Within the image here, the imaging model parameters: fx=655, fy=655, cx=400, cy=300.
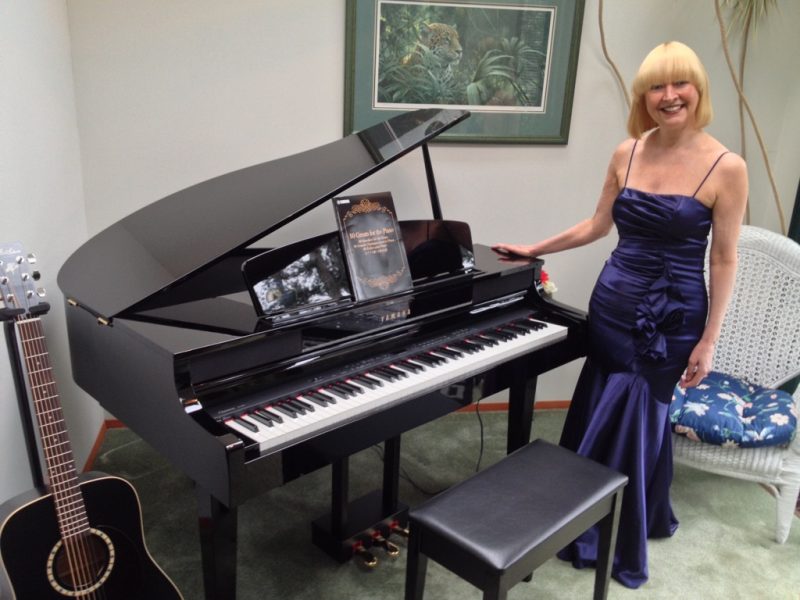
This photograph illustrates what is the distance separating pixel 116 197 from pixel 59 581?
1.52 meters

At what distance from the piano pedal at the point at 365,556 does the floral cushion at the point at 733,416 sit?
45.7 inches

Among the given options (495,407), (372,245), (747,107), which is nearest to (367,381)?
(372,245)

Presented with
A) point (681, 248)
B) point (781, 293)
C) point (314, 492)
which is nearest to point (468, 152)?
point (681, 248)

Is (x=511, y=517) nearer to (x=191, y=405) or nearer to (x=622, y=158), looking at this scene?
(x=191, y=405)

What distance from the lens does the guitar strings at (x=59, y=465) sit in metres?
1.56

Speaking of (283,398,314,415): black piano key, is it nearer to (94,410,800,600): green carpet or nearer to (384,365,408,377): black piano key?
(384,365,408,377): black piano key

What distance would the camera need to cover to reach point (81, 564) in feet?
5.24

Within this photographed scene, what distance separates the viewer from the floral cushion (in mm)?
2285

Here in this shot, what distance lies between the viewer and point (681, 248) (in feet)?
6.53

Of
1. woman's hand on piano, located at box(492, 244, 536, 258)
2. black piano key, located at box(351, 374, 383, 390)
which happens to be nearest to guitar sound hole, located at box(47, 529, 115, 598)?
black piano key, located at box(351, 374, 383, 390)

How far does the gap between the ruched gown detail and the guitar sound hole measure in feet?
4.76

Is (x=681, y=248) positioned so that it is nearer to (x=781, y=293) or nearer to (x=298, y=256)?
(x=781, y=293)

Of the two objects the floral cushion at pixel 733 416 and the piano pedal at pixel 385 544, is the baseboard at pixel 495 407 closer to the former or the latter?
the floral cushion at pixel 733 416

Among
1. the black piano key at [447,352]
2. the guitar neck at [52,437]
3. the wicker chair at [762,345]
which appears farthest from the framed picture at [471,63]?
the guitar neck at [52,437]
